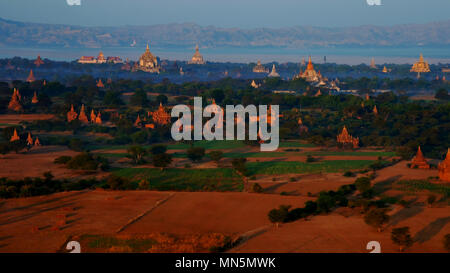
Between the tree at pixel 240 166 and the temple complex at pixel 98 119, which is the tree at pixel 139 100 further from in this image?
the tree at pixel 240 166

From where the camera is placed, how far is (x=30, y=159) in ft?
134

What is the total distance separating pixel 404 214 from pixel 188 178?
12.6 meters

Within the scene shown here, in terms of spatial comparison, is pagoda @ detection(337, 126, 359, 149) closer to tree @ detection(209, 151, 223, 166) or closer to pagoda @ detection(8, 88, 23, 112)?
tree @ detection(209, 151, 223, 166)

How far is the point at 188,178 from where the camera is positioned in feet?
116

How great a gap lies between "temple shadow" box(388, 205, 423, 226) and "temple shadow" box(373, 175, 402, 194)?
374cm

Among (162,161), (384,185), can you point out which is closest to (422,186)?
(384,185)

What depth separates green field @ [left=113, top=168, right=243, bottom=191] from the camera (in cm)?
3328

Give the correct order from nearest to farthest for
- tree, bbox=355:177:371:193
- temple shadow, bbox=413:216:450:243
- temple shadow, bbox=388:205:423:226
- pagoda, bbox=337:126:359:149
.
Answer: temple shadow, bbox=413:216:450:243 → temple shadow, bbox=388:205:423:226 → tree, bbox=355:177:371:193 → pagoda, bbox=337:126:359:149

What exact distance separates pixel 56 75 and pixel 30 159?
84.9 metres

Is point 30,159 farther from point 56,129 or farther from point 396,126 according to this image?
point 396,126

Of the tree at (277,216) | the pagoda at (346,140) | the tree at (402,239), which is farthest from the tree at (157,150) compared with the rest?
the tree at (402,239)

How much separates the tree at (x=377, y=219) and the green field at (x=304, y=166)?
1238 cm

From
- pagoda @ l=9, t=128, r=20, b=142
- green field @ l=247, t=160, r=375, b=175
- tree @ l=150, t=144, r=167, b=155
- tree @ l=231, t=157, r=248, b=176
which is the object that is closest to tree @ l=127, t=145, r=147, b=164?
tree @ l=150, t=144, r=167, b=155

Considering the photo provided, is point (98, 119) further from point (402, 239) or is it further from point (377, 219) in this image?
point (402, 239)
